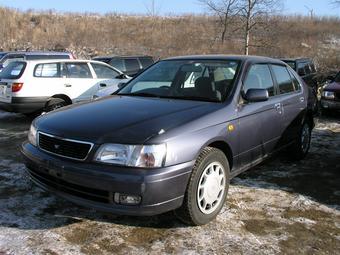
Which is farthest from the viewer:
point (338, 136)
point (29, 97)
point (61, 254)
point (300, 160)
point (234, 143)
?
point (29, 97)

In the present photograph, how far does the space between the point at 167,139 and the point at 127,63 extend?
12351 mm

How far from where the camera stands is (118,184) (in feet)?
11.6

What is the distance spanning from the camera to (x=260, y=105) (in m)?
5.05

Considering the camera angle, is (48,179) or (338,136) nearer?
(48,179)

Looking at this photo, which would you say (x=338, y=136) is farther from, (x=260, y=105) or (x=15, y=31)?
(x=15, y=31)

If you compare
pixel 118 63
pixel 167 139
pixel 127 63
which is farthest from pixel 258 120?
pixel 127 63

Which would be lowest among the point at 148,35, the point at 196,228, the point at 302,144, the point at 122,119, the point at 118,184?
the point at 196,228

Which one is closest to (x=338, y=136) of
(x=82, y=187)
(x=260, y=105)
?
(x=260, y=105)

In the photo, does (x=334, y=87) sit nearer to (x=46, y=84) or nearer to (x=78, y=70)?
(x=78, y=70)

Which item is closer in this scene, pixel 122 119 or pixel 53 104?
pixel 122 119

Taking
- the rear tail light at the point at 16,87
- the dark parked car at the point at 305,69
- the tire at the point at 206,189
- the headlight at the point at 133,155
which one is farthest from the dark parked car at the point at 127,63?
the headlight at the point at 133,155

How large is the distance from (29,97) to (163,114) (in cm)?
623

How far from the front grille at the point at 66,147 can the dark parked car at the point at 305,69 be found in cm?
1245

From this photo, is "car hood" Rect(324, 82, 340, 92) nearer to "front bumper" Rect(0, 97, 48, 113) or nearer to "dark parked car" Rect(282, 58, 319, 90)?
"dark parked car" Rect(282, 58, 319, 90)
